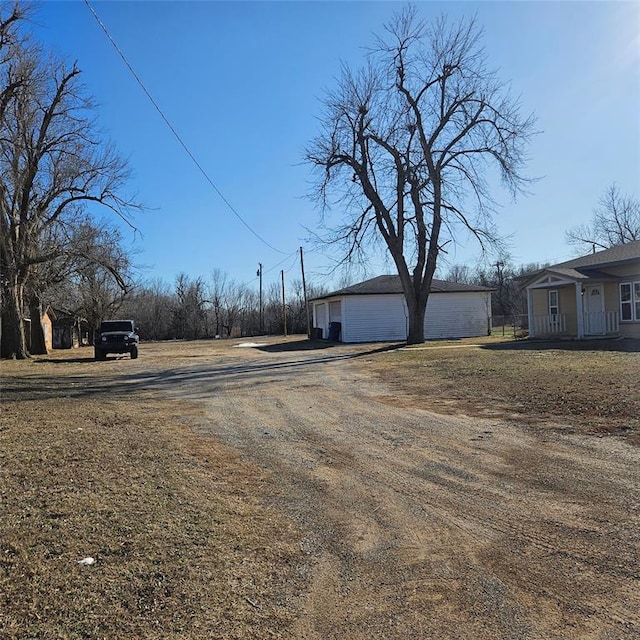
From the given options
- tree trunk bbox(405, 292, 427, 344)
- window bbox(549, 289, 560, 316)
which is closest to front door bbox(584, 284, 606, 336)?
window bbox(549, 289, 560, 316)

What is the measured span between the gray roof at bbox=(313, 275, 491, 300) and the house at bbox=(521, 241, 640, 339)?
926 centimetres

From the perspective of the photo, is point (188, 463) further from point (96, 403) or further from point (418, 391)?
point (418, 391)

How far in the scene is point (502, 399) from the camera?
10430mm

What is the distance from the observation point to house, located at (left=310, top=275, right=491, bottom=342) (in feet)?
113

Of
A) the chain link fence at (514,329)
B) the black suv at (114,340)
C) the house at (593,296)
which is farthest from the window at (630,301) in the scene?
the black suv at (114,340)

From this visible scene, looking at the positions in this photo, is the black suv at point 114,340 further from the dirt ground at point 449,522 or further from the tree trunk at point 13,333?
the dirt ground at point 449,522

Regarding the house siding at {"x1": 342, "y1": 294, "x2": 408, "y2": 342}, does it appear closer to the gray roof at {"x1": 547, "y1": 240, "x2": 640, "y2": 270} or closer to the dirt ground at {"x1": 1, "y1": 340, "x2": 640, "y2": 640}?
the gray roof at {"x1": 547, "y1": 240, "x2": 640, "y2": 270}

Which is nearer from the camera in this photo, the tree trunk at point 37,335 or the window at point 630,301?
the window at point 630,301

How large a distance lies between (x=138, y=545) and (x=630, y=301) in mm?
23794

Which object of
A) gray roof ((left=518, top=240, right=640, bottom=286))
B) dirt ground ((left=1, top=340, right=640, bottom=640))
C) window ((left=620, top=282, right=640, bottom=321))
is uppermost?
gray roof ((left=518, top=240, right=640, bottom=286))

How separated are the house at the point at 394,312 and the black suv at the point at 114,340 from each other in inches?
501

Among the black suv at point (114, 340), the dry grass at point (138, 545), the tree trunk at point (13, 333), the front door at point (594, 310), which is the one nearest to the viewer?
the dry grass at point (138, 545)

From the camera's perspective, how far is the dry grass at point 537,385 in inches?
335

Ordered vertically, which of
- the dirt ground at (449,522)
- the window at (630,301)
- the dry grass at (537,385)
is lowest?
the dirt ground at (449,522)
